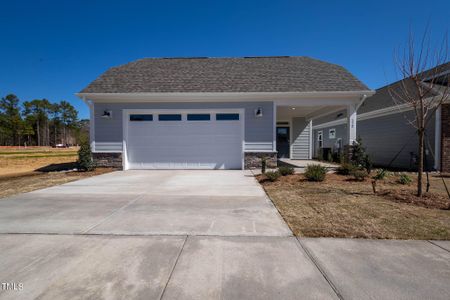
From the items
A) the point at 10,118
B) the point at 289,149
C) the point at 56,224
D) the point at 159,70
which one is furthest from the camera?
the point at 10,118

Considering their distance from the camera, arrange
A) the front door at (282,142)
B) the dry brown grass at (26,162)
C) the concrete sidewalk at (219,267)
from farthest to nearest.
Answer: the front door at (282,142)
the dry brown grass at (26,162)
the concrete sidewalk at (219,267)

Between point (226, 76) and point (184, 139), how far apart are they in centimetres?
379

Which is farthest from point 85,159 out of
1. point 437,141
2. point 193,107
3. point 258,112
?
point 437,141

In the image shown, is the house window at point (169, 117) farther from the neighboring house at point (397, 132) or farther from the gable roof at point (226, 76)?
the neighboring house at point (397, 132)

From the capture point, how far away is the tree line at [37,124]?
5625 centimetres

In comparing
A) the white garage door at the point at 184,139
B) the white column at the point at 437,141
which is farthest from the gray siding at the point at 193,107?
the white column at the point at 437,141

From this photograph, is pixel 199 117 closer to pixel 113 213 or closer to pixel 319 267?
pixel 113 213

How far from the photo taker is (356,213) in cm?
378

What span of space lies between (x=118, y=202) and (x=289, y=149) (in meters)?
11.6

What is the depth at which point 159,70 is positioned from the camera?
1109 centimetres

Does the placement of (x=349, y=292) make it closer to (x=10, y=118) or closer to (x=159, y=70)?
(x=159, y=70)

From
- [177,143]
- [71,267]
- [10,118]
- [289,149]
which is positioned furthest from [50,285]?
[10,118]

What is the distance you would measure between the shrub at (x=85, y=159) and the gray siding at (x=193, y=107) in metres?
0.60

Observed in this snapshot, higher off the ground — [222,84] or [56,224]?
[222,84]
